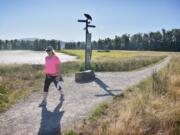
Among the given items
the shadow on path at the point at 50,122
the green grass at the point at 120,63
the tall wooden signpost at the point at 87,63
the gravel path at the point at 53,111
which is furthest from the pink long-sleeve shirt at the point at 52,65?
the green grass at the point at 120,63

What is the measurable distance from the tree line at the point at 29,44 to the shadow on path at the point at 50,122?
9030cm

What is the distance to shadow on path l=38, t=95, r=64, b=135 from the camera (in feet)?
21.5

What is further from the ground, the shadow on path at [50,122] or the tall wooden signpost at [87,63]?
the tall wooden signpost at [87,63]

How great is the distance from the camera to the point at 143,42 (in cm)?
10944

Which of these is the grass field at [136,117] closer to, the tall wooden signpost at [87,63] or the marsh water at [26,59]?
the tall wooden signpost at [87,63]

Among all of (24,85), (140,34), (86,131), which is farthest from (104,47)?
(86,131)

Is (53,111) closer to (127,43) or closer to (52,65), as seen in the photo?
(52,65)

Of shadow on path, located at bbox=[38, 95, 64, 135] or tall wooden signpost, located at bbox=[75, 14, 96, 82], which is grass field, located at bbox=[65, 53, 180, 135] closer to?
shadow on path, located at bbox=[38, 95, 64, 135]

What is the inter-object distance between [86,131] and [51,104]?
10.1ft

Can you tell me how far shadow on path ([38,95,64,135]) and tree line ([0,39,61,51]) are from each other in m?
90.3

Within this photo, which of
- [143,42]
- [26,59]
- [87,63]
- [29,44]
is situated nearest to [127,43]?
[143,42]

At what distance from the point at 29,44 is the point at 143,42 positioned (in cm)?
4795

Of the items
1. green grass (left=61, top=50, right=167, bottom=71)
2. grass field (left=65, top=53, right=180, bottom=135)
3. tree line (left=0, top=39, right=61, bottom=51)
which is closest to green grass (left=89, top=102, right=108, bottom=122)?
grass field (left=65, top=53, right=180, bottom=135)

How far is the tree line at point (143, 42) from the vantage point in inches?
3910
